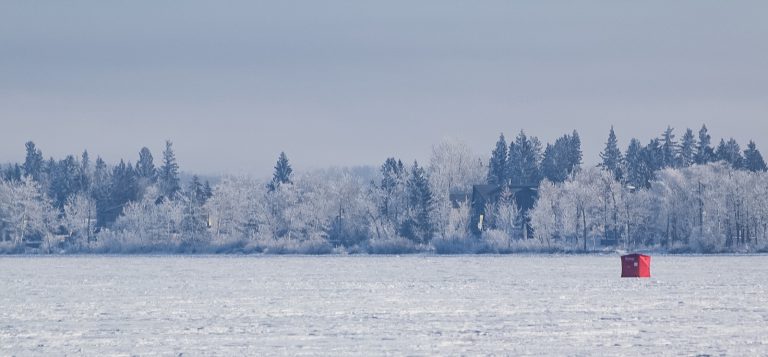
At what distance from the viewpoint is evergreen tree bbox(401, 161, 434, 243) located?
93250 mm

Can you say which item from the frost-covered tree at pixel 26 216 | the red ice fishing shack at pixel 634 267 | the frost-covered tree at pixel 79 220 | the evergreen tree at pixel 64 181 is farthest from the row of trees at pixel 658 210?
the evergreen tree at pixel 64 181

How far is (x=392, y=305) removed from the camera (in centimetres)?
2983

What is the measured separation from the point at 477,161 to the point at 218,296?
3785 inches

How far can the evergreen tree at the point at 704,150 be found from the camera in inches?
5049

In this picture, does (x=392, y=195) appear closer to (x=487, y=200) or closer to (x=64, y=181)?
(x=487, y=200)

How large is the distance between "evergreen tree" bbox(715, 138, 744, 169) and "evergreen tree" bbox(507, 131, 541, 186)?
23.2m

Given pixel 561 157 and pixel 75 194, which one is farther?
pixel 561 157

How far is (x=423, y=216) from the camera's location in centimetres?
9438

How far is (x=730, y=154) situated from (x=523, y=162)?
26.7 m

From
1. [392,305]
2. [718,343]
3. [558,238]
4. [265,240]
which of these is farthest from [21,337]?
[558,238]

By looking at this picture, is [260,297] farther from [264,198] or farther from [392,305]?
[264,198]

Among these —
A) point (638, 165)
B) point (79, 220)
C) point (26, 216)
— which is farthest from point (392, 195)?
point (638, 165)

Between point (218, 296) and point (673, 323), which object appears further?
point (218, 296)

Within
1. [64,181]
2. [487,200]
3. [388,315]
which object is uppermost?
[64,181]
